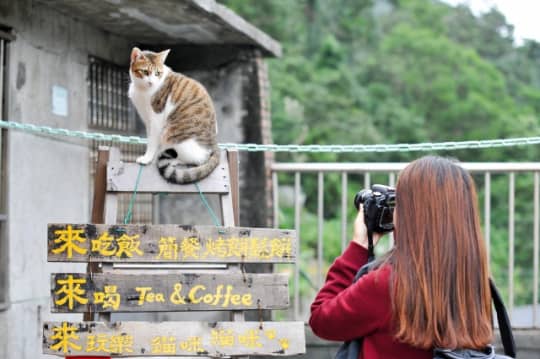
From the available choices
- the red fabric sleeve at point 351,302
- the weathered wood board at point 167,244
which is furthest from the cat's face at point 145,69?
the red fabric sleeve at point 351,302

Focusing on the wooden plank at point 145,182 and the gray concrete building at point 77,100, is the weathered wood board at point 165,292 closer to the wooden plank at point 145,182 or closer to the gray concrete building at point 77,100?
the wooden plank at point 145,182

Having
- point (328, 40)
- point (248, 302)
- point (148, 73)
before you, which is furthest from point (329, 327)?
point (328, 40)

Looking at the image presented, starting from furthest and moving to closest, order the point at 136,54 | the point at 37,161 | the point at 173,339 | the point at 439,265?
the point at 37,161, the point at 136,54, the point at 173,339, the point at 439,265

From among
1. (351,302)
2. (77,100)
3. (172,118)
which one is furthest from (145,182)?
(77,100)

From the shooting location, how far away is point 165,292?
120 inches

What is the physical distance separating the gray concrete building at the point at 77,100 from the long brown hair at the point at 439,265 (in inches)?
106

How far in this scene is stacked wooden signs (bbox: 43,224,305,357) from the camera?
9.82 feet

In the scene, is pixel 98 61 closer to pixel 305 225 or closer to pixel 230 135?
pixel 230 135

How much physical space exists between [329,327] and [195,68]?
3.80m

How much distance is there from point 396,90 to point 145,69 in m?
18.7

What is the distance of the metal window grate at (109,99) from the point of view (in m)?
5.16

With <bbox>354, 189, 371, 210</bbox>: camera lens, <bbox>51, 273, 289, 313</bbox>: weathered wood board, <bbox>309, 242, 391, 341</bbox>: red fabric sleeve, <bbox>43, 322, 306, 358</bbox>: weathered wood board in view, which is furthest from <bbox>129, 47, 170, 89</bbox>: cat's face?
<bbox>309, 242, 391, 341</bbox>: red fabric sleeve

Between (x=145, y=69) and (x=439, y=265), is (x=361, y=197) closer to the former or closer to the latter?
(x=439, y=265)

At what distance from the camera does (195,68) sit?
5.55 m
